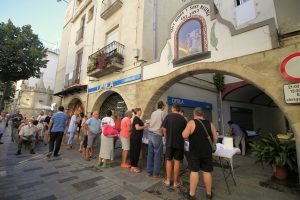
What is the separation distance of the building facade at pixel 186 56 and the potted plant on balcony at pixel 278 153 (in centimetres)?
82

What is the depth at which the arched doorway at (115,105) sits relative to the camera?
9.63 meters

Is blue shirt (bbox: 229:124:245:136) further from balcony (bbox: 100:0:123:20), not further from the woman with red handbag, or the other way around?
balcony (bbox: 100:0:123:20)

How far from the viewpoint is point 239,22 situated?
27.0 ft

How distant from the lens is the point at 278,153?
4.39m

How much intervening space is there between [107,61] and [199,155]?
759cm

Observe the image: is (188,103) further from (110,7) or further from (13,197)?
(13,197)

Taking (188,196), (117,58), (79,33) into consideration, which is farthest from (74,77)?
(188,196)

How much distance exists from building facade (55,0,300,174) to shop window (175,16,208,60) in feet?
0.12

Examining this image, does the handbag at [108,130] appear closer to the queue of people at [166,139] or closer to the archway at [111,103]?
the queue of people at [166,139]

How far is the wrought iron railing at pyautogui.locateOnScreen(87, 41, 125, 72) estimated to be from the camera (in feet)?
29.5

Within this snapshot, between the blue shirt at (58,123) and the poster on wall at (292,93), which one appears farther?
the blue shirt at (58,123)

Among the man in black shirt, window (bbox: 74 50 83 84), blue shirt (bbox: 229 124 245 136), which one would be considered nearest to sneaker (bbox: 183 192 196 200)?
the man in black shirt

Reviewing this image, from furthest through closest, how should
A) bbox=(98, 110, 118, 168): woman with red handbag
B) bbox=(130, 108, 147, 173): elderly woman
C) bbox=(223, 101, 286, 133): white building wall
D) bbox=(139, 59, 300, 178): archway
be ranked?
bbox=(223, 101, 286, 133): white building wall, bbox=(98, 110, 118, 168): woman with red handbag, bbox=(130, 108, 147, 173): elderly woman, bbox=(139, 59, 300, 178): archway

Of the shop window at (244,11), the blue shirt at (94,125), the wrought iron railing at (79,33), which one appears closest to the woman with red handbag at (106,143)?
the blue shirt at (94,125)
